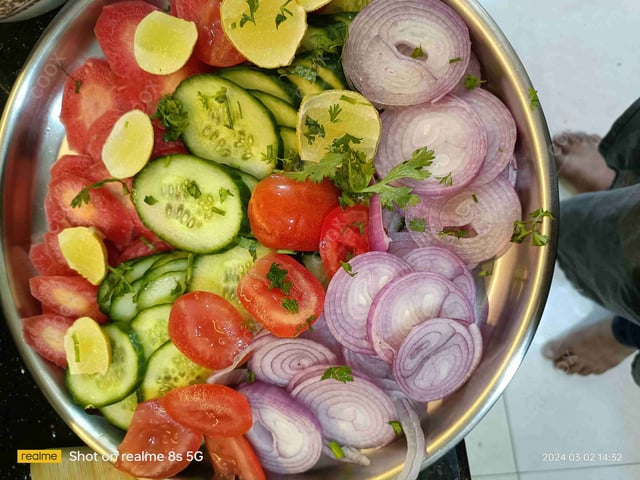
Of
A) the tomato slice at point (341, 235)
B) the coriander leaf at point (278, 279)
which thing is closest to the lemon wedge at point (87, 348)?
the coriander leaf at point (278, 279)

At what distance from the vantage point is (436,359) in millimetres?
1031

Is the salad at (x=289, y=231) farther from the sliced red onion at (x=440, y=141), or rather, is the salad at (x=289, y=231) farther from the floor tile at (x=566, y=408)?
the floor tile at (x=566, y=408)

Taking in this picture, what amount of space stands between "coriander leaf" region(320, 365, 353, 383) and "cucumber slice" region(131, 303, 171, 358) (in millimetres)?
321

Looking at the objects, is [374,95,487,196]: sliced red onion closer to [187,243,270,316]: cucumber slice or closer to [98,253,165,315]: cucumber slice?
[187,243,270,316]: cucumber slice

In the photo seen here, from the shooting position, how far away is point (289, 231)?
1.05 metres

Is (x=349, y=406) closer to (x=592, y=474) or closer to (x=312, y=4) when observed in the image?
(x=312, y=4)

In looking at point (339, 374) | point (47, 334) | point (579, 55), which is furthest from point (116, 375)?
point (579, 55)

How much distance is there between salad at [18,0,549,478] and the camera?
104 centimetres

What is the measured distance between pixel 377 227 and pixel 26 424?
3.07 ft

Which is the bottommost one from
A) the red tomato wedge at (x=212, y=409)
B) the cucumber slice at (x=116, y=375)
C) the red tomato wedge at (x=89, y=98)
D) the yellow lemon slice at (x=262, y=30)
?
the red tomato wedge at (x=212, y=409)

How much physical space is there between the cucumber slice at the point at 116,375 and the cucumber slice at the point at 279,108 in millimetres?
502

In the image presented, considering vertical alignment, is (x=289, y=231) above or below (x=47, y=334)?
above

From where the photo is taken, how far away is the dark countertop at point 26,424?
131 cm

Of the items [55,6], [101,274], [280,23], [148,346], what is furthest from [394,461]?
[55,6]
